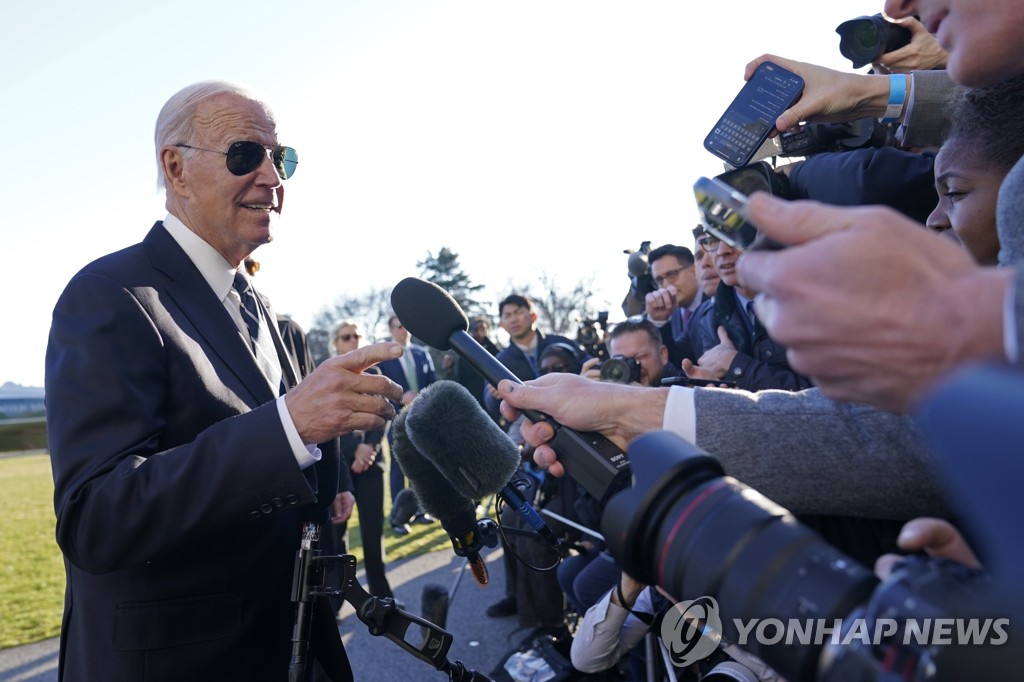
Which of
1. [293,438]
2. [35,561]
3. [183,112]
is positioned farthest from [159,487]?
[35,561]

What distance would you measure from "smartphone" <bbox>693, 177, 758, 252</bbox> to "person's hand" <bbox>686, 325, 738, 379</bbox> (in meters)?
2.46

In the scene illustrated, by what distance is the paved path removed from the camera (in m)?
5.01

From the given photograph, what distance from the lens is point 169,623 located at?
182 centimetres

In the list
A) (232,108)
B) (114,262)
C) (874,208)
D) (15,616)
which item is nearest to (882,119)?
(874,208)

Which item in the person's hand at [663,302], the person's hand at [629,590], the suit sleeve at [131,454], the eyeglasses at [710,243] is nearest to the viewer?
the suit sleeve at [131,454]

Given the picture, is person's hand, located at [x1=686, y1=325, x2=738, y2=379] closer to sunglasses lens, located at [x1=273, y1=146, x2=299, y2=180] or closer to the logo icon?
the logo icon

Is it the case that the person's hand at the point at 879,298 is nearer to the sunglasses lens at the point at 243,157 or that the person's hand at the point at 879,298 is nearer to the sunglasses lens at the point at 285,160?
the sunglasses lens at the point at 243,157

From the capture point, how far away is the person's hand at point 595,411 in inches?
60.3

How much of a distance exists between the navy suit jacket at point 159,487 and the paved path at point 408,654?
2929 millimetres

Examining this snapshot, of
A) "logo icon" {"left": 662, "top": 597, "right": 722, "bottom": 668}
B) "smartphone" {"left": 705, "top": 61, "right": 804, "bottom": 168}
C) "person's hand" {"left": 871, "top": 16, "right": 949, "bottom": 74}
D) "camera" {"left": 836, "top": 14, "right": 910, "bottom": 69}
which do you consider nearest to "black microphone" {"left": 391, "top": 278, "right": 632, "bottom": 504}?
"smartphone" {"left": 705, "top": 61, "right": 804, "bottom": 168}

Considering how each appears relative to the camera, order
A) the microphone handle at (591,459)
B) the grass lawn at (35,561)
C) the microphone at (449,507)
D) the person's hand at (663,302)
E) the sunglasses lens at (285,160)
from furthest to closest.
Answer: the grass lawn at (35,561) < the person's hand at (663,302) < the sunglasses lens at (285,160) < the microphone at (449,507) < the microphone handle at (591,459)

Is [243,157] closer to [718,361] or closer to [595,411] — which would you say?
[595,411]

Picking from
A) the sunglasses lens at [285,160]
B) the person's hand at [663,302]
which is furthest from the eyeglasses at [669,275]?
the sunglasses lens at [285,160]

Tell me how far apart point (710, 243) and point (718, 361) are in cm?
83
